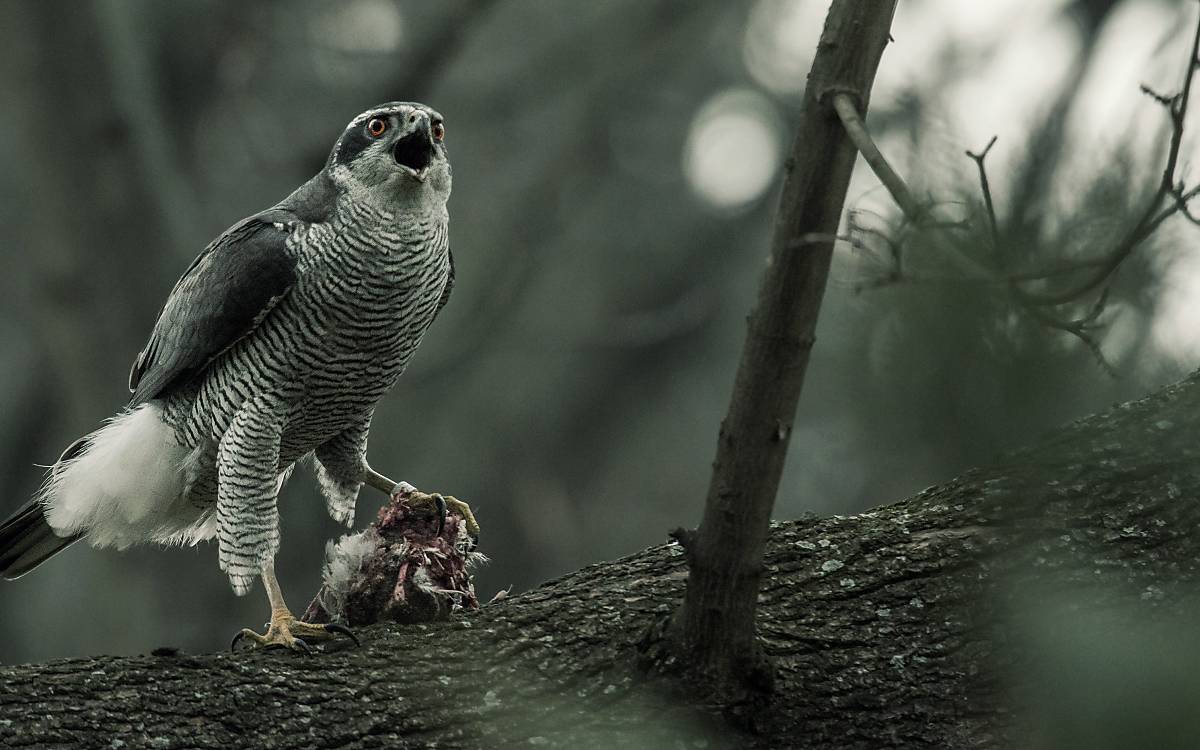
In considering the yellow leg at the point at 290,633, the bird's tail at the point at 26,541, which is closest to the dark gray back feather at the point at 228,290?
the bird's tail at the point at 26,541

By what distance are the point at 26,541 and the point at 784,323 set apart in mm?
3699

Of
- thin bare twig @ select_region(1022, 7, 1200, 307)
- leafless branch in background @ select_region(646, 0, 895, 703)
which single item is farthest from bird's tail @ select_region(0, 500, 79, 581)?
thin bare twig @ select_region(1022, 7, 1200, 307)

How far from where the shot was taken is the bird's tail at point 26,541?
16.4ft

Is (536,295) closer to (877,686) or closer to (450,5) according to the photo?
(450,5)

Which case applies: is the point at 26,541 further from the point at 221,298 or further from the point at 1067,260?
the point at 1067,260

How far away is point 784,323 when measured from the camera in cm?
249

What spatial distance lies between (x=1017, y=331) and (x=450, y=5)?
9055 millimetres

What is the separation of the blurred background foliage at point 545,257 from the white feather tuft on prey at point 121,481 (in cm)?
260

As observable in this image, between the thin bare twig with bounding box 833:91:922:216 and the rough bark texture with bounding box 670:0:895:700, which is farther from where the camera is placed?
the rough bark texture with bounding box 670:0:895:700

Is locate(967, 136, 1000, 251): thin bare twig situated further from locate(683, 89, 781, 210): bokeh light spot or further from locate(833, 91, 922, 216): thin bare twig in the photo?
locate(683, 89, 781, 210): bokeh light spot

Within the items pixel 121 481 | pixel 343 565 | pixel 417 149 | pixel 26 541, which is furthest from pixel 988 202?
pixel 26 541

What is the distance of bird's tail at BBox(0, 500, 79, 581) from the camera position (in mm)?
5000

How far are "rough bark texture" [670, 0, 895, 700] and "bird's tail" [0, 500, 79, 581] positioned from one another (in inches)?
126

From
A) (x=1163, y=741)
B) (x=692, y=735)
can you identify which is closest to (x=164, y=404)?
(x=692, y=735)
